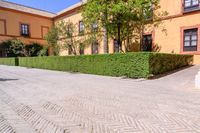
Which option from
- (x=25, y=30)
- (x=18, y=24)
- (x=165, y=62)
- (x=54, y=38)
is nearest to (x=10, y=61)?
(x=18, y=24)

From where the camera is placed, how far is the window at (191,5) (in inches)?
710

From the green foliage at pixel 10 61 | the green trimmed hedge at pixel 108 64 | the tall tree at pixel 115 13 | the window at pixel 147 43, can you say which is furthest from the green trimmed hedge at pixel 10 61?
the window at pixel 147 43

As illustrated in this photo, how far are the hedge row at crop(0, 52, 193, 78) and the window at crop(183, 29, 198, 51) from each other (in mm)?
1113

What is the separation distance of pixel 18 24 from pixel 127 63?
30.8m

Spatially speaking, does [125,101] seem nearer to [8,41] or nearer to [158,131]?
[158,131]

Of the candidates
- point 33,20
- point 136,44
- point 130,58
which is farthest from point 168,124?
point 33,20

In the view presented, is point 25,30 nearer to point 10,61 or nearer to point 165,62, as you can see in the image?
point 10,61

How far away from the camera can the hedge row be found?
40.8 ft

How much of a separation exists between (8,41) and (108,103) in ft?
110

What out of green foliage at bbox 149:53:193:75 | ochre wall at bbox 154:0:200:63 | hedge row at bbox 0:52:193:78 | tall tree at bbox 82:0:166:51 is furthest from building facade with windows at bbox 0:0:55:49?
green foliage at bbox 149:53:193:75

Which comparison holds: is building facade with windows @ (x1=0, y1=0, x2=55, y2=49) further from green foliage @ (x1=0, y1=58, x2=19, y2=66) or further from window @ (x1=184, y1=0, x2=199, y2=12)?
window @ (x1=184, y1=0, x2=199, y2=12)

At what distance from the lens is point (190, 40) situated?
732 inches

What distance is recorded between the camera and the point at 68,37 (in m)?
24.0

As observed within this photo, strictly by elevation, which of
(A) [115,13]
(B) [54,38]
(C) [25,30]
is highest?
(C) [25,30]
